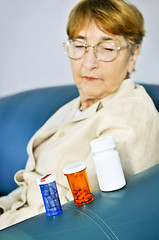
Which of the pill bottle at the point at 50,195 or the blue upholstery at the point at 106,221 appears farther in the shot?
the pill bottle at the point at 50,195

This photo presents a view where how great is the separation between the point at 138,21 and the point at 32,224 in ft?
3.09

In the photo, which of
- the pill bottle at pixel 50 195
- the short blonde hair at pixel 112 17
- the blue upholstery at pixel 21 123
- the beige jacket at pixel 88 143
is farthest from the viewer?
the blue upholstery at pixel 21 123

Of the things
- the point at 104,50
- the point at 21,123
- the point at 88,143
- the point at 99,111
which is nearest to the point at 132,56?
the point at 104,50

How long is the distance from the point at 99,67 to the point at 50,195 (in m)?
0.67

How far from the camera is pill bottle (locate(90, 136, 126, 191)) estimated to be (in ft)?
3.20

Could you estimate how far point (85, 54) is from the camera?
143cm

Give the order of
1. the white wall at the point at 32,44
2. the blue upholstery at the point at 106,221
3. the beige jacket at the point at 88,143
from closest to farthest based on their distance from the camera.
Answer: the blue upholstery at the point at 106,221
the beige jacket at the point at 88,143
the white wall at the point at 32,44

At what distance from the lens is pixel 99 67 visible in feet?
4.61

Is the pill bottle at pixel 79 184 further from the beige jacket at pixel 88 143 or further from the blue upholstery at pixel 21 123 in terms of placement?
the blue upholstery at pixel 21 123

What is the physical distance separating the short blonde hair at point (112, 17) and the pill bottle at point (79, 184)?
0.66 meters

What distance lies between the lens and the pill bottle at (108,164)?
3.20 feet

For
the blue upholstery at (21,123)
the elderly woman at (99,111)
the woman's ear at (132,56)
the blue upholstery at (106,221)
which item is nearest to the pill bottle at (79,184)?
the blue upholstery at (106,221)

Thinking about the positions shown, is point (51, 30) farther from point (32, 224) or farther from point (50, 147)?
point (32, 224)

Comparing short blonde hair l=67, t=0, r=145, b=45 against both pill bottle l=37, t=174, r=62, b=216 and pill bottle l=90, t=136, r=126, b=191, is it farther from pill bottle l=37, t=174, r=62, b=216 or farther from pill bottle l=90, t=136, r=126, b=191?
pill bottle l=37, t=174, r=62, b=216
